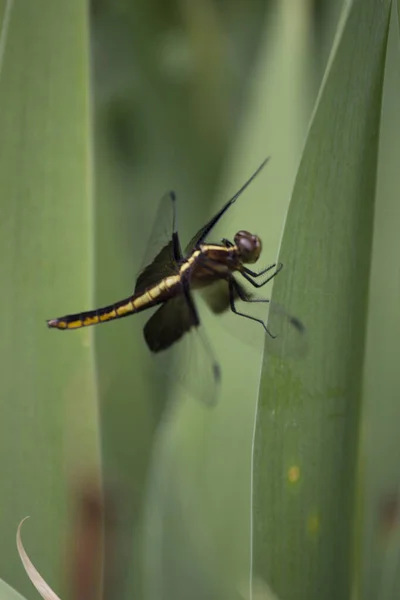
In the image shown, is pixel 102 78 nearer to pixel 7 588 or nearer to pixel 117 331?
pixel 117 331

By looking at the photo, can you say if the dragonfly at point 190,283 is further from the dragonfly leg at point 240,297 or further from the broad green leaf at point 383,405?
the broad green leaf at point 383,405

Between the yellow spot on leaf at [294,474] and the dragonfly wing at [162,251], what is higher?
the dragonfly wing at [162,251]

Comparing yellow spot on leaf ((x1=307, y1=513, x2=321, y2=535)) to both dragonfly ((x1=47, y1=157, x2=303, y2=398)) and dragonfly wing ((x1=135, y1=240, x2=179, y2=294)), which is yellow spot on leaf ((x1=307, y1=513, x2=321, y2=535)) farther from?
dragonfly wing ((x1=135, y1=240, x2=179, y2=294))

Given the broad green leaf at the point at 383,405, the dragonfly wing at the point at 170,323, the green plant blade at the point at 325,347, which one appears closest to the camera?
the green plant blade at the point at 325,347

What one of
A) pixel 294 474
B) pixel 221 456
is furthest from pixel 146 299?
pixel 294 474

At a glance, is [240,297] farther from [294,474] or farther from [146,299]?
[294,474]

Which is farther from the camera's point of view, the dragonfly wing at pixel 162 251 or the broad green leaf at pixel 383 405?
the dragonfly wing at pixel 162 251

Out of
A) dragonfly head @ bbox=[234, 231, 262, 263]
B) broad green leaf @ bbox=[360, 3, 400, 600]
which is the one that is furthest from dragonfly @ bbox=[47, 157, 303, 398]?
broad green leaf @ bbox=[360, 3, 400, 600]

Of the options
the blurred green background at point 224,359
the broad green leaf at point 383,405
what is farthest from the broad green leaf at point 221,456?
the broad green leaf at point 383,405
